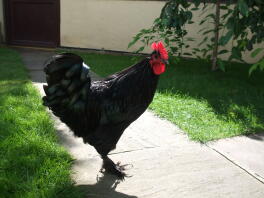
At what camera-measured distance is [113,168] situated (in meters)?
3.29

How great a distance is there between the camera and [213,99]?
18.6 feet

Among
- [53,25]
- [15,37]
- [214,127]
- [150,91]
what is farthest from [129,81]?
[15,37]

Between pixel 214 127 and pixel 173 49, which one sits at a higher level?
pixel 173 49

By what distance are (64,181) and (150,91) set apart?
1196 millimetres

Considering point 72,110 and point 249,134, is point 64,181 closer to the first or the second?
point 72,110

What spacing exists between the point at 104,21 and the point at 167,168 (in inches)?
280

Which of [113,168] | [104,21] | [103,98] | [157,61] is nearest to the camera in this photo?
[157,61]

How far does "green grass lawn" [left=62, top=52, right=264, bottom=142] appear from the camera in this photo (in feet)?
14.8

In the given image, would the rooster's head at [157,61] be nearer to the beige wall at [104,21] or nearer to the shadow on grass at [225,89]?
the shadow on grass at [225,89]

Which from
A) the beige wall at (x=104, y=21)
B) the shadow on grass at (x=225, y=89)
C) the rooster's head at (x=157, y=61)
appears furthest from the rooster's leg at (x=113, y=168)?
the beige wall at (x=104, y=21)

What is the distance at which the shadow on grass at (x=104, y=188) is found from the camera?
296 cm

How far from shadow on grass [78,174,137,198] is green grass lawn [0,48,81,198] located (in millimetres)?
127

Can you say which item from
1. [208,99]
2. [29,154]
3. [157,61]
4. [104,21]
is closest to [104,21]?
[104,21]

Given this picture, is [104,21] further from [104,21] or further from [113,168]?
[113,168]
